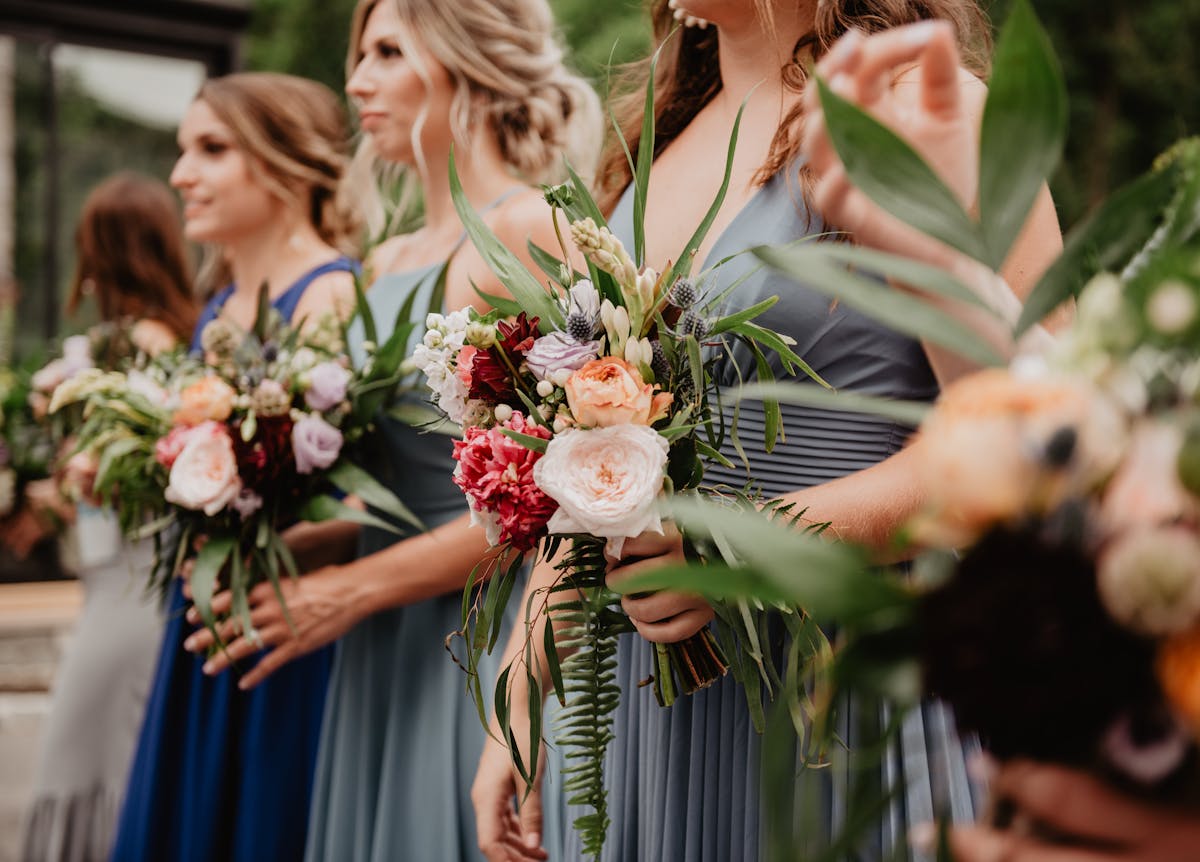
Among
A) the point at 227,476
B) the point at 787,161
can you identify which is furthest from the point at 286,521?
the point at 787,161

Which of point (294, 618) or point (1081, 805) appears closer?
point (1081, 805)

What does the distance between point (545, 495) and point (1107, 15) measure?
36.7 ft

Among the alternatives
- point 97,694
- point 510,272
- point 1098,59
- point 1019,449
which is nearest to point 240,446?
point 510,272

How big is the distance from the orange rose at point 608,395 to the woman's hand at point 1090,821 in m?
0.58

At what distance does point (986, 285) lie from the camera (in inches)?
33.2

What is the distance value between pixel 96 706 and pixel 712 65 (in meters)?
2.57

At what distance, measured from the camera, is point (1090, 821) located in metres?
0.62

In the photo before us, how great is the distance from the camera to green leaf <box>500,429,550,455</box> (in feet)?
3.97

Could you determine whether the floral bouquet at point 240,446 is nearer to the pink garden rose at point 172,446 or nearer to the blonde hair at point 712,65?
the pink garden rose at point 172,446

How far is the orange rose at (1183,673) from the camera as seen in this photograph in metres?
0.56

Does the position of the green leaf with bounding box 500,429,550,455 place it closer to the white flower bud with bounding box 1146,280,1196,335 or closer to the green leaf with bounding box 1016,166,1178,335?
the green leaf with bounding box 1016,166,1178,335

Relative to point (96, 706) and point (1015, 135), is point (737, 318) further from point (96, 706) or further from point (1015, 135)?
point (96, 706)

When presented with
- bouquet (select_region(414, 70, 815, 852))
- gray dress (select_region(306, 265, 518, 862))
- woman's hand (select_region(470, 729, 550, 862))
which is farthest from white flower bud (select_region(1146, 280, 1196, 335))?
gray dress (select_region(306, 265, 518, 862))

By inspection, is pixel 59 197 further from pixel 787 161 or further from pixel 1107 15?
pixel 1107 15
